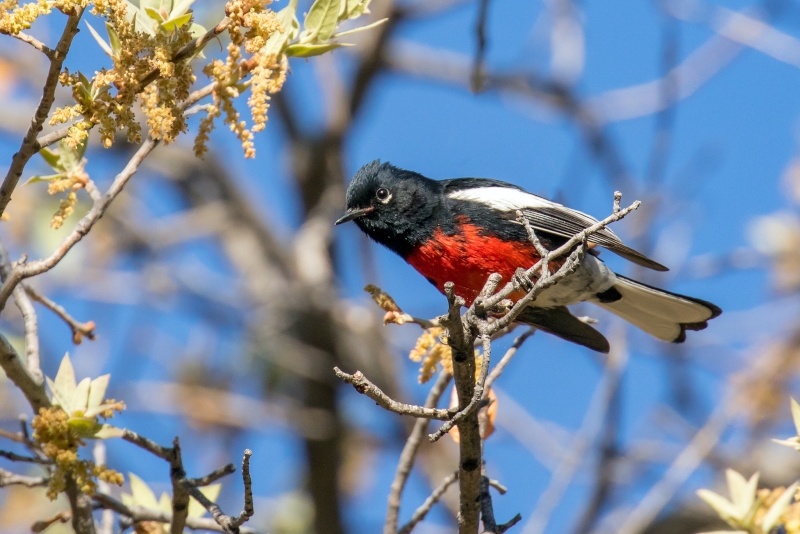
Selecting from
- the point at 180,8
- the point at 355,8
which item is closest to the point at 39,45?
the point at 180,8

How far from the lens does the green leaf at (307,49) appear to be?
226cm

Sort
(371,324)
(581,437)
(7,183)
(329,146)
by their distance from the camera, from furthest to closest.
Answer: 1. (329,146)
2. (371,324)
3. (581,437)
4. (7,183)

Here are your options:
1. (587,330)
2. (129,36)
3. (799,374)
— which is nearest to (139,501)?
(129,36)

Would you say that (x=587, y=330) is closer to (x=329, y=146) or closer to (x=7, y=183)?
(x=7, y=183)

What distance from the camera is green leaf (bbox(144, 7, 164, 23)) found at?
196 centimetres

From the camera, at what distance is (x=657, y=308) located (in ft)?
13.7

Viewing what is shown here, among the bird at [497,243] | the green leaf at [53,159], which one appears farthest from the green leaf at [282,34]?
the bird at [497,243]

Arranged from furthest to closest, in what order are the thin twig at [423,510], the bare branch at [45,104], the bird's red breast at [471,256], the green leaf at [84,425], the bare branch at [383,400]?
1. the bird's red breast at [471,256]
2. the thin twig at [423,510]
3. the green leaf at [84,425]
4. the bare branch at [383,400]
5. the bare branch at [45,104]

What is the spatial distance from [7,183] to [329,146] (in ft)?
22.0

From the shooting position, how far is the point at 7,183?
1808mm

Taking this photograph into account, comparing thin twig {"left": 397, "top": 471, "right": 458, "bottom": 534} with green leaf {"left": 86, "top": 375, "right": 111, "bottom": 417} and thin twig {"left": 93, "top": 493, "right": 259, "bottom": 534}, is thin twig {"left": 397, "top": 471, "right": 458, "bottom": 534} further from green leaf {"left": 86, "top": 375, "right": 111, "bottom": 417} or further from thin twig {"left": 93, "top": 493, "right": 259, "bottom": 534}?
green leaf {"left": 86, "top": 375, "right": 111, "bottom": 417}

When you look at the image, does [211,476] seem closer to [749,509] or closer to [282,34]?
[282,34]

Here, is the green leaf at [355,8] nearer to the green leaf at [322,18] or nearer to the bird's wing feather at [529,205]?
the green leaf at [322,18]

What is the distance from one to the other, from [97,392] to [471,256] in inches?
76.0
